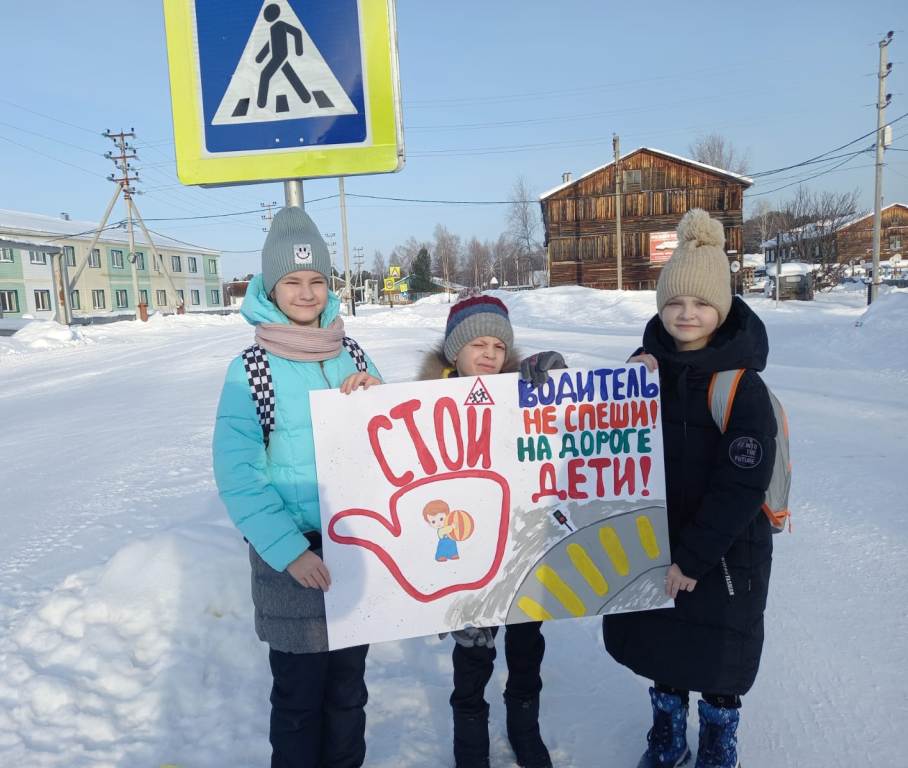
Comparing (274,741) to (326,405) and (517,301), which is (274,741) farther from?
(517,301)

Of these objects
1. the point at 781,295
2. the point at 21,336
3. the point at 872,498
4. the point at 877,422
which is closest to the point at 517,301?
the point at 781,295

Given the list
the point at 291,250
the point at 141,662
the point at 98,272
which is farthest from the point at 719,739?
the point at 98,272

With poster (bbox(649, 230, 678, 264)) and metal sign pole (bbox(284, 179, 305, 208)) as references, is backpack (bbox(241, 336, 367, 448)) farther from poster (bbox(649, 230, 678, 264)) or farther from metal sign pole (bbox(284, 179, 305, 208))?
poster (bbox(649, 230, 678, 264))

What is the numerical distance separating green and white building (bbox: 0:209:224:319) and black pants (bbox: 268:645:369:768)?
3440 cm

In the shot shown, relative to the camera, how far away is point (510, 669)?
2.28 metres

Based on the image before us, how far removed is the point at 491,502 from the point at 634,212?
120 ft

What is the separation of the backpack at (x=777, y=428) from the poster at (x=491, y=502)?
7.4 inches

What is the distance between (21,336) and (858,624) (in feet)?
74.6

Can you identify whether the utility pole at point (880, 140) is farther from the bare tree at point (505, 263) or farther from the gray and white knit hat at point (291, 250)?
the bare tree at point (505, 263)

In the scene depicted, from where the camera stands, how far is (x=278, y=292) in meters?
2.06

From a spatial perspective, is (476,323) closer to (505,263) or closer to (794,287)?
(794,287)

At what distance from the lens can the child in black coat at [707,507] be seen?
192 centimetres

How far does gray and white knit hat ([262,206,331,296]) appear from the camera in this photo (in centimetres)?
202

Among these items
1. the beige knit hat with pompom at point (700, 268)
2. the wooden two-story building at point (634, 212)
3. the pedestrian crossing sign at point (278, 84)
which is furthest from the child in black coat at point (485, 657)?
the wooden two-story building at point (634, 212)
